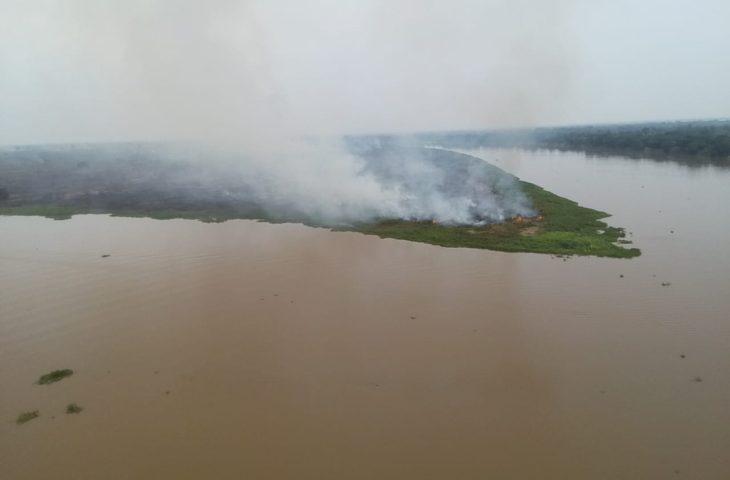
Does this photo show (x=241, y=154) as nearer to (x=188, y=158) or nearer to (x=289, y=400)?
(x=188, y=158)

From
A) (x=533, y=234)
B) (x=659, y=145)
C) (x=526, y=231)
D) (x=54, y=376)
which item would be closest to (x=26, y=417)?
(x=54, y=376)

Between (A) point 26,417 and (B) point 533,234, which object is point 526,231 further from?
(A) point 26,417

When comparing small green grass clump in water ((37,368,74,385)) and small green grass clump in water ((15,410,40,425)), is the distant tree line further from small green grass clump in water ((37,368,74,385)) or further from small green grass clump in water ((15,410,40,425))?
small green grass clump in water ((15,410,40,425))

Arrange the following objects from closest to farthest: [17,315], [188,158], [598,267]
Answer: [17,315] < [598,267] < [188,158]

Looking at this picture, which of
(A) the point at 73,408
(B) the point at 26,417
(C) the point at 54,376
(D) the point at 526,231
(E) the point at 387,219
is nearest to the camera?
(B) the point at 26,417

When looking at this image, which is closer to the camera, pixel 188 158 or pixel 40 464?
pixel 40 464

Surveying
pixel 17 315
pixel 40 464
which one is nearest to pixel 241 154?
pixel 17 315
